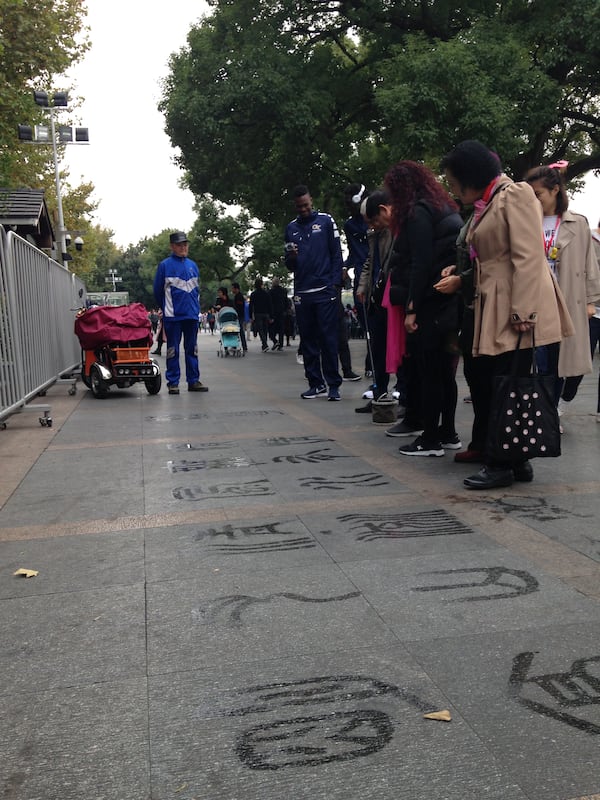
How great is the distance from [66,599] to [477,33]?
1632 cm

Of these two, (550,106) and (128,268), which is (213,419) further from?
(128,268)

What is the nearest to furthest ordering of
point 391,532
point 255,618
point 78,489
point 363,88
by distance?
1. point 255,618
2. point 391,532
3. point 78,489
4. point 363,88

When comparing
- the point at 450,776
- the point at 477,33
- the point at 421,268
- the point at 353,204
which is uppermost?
the point at 477,33

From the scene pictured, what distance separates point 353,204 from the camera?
27.1 ft

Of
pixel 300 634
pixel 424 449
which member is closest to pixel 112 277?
pixel 424 449

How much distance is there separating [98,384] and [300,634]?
774 centimetres

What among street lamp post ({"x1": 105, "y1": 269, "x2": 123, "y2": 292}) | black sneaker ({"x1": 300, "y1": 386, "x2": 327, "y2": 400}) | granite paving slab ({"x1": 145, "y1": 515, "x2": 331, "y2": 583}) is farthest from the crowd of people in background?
street lamp post ({"x1": 105, "y1": 269, "x2": 123, "y2": 292})

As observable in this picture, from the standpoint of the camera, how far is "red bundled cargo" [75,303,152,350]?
9820mm

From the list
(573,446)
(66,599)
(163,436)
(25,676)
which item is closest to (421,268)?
(573,446)

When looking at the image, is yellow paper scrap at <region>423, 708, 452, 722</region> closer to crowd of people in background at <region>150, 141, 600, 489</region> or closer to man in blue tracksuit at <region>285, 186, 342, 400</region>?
crowd of people in background at <region>150, 141, 600, 489</region>

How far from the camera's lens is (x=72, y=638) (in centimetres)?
263

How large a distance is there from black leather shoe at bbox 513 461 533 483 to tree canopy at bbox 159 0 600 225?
12116 mm

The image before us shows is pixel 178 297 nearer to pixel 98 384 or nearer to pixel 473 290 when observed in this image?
pixel 98 384

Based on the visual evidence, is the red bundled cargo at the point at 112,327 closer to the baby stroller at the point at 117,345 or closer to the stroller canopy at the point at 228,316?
the baby stroller at the point at 117,345
